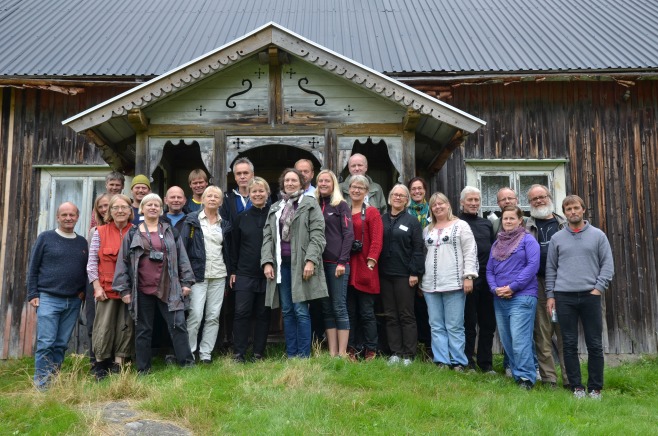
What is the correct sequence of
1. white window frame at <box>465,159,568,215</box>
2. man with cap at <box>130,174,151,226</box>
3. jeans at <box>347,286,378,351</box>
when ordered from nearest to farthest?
jeans at <box>347,286,378,351</box> → man with cap at <box>130,174,151,226</box> → white window frame at <box>465,159,568,215</box>

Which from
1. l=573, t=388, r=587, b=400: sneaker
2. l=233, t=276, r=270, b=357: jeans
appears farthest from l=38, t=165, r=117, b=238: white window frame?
l=573, t=388, r=587, b=400: sneaker

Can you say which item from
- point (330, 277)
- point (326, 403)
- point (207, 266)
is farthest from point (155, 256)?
point (326, 403)

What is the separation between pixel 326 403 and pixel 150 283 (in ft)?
7.34

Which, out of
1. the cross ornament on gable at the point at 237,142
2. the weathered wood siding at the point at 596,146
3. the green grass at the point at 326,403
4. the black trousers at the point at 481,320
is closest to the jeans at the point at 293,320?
the green grass at the point at 326,403

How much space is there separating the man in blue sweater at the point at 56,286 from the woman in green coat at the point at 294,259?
193 centimetres

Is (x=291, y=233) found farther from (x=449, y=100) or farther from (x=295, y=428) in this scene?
(x=449, y=100)

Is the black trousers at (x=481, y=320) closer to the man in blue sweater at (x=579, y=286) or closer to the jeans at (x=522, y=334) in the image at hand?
the jeans at (x=522, y=334)

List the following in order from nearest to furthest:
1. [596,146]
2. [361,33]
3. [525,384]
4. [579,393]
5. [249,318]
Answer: [579,393], [525,384], [249,318], [596,146], [361,33]

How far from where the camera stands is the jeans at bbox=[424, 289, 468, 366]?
20.5 feet

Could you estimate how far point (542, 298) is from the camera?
6.25 meters

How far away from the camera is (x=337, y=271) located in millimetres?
6250

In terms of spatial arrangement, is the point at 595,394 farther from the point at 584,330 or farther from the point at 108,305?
the point at 108,305

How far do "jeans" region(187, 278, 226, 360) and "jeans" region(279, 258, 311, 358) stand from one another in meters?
0.69

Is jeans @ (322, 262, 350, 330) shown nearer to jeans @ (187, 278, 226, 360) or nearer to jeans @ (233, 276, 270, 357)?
jeans @ (233, 276, 270, 357)
